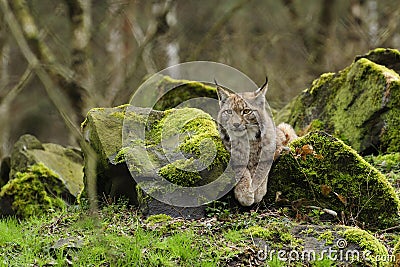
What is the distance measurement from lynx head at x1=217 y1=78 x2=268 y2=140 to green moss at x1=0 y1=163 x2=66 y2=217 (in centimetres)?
292

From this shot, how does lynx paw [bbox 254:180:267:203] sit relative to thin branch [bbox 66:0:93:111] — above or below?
below

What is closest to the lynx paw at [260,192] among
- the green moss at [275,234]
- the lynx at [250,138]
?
the lynx at [250,138]

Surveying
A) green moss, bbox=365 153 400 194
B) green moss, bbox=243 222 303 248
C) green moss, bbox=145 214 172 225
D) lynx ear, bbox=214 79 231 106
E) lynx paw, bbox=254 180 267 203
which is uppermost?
lynx ear, bbox=214 79 231 106

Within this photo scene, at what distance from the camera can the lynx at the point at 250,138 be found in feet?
18.1

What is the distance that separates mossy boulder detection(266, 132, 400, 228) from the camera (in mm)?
5453

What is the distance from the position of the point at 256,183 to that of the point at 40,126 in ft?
37.6

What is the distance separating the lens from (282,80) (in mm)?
14891

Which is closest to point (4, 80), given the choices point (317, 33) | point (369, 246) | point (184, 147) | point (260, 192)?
point (184, 147)

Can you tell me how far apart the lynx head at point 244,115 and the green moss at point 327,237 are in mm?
1270

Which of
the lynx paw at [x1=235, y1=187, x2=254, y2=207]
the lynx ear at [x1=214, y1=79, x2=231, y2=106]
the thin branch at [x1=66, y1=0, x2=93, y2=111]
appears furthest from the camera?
the thin branch at [x1=66, y1=0, x2=93, y2=111]

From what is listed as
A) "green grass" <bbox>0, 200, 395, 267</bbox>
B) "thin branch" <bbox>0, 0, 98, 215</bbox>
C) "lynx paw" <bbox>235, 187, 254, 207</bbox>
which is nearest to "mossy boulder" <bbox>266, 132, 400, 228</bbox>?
"lynx paw" <bbox>235, 187, 254, 207</bbox>

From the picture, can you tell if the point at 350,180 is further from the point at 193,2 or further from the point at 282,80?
the point at 282,80

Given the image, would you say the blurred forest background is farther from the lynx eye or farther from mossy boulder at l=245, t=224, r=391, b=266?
mossy boulder at l=245, t=224, r=391, b=266

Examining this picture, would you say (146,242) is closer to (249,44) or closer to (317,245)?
(317,245)
